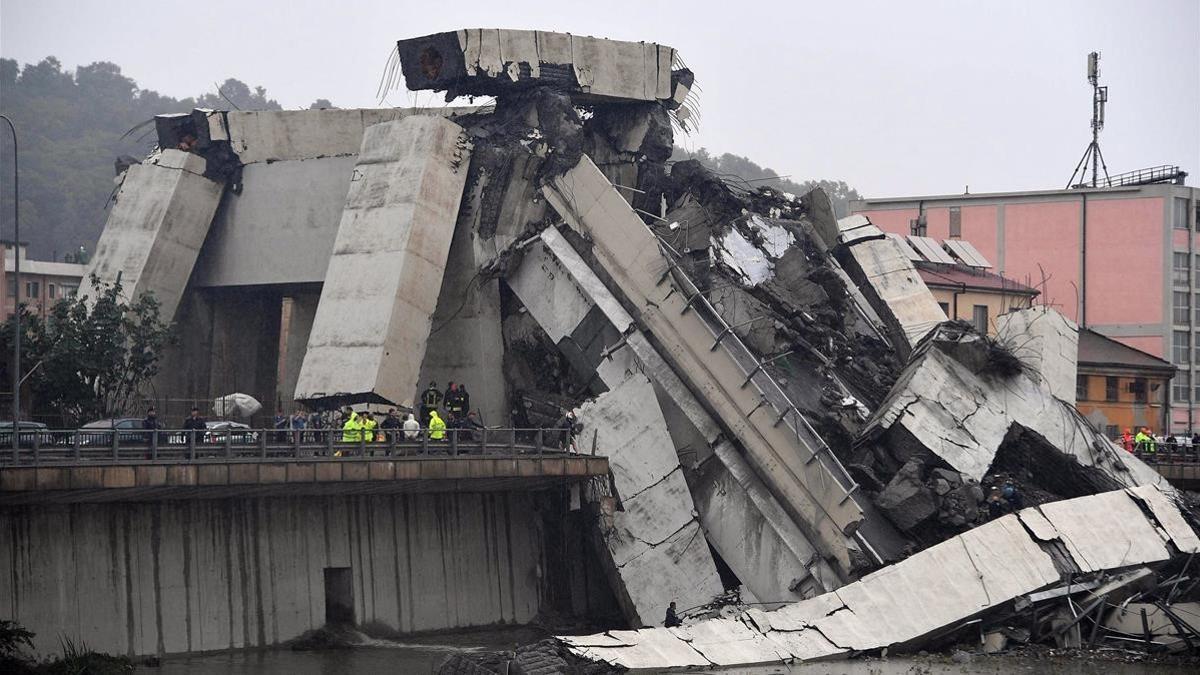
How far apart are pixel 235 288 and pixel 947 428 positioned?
2336cm

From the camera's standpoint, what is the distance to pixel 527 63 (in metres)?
46.2

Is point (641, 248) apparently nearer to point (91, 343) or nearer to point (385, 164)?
point (385, 164)

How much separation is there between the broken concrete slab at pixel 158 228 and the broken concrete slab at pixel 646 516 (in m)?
15.6

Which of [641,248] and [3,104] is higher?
[3,104]

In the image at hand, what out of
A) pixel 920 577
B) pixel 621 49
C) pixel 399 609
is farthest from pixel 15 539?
pixel 621 49

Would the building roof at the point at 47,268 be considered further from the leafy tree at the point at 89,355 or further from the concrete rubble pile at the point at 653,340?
the leafy tree at the point at 89,355

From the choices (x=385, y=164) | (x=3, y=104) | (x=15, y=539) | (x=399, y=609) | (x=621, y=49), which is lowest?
(x=399, y=609)

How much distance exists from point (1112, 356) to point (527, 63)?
30.8 meters

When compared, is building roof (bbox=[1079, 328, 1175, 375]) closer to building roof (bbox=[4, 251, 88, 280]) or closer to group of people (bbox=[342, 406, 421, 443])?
group of people (bbox=[342, 406, 421, 443])

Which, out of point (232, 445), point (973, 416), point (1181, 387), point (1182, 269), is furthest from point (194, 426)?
point (1181, 387)

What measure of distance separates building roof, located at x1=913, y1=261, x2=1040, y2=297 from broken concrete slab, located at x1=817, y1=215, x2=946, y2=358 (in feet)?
38.2

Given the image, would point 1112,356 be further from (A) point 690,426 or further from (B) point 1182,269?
(A) point 690,426

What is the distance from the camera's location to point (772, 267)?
45156 mm

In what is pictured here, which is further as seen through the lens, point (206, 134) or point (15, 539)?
point (206, 134)
